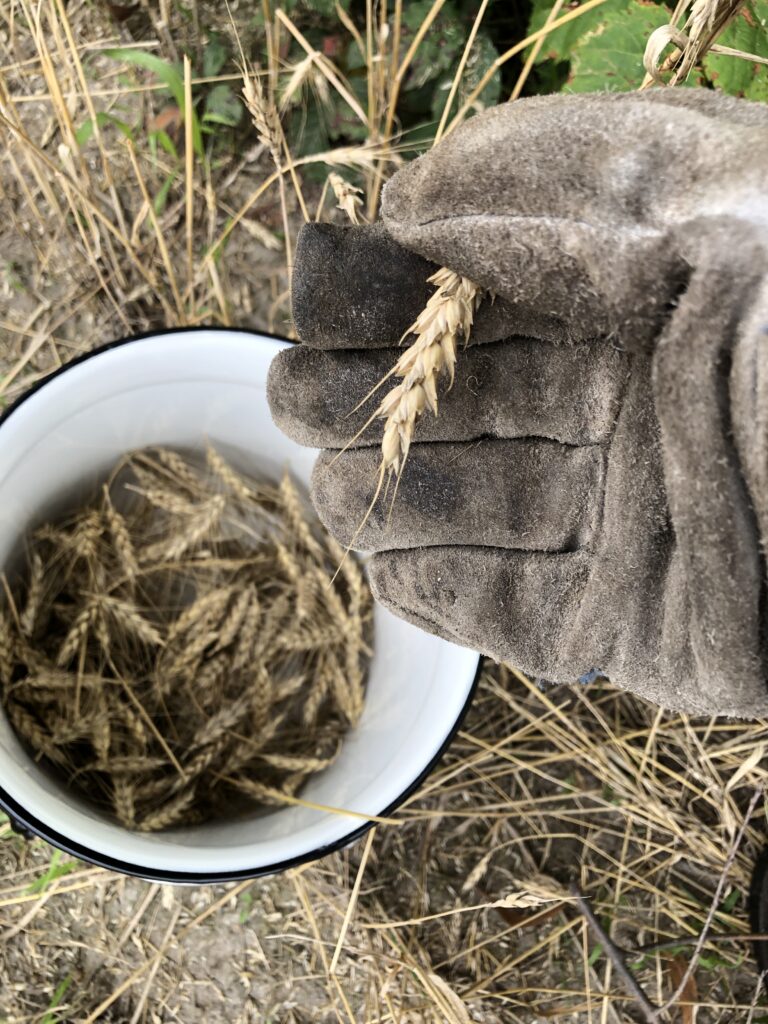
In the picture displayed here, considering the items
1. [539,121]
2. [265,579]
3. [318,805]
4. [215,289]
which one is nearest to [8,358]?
[215,289]

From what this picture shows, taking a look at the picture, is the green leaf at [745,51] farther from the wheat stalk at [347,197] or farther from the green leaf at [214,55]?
the green leaf at [214,55]

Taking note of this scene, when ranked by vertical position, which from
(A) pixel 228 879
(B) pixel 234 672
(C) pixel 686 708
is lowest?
(B) pixel 234 672

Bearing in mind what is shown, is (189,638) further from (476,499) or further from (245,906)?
(476,499)

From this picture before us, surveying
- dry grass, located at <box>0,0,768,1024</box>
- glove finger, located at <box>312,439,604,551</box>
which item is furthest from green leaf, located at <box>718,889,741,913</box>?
glove finger, located at <box>312,439,604,551</box>

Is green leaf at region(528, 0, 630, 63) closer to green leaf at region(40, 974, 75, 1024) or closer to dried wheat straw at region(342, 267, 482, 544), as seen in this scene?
dried wheat straw at region(342, 267, 482, 544)

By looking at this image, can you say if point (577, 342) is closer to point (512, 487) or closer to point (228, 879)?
point (512, 487)

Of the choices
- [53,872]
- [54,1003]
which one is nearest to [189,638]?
[53,872]

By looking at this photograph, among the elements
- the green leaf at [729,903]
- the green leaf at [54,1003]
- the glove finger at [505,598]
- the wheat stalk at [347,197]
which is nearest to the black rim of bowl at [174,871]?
the glove finger at [505,598]
